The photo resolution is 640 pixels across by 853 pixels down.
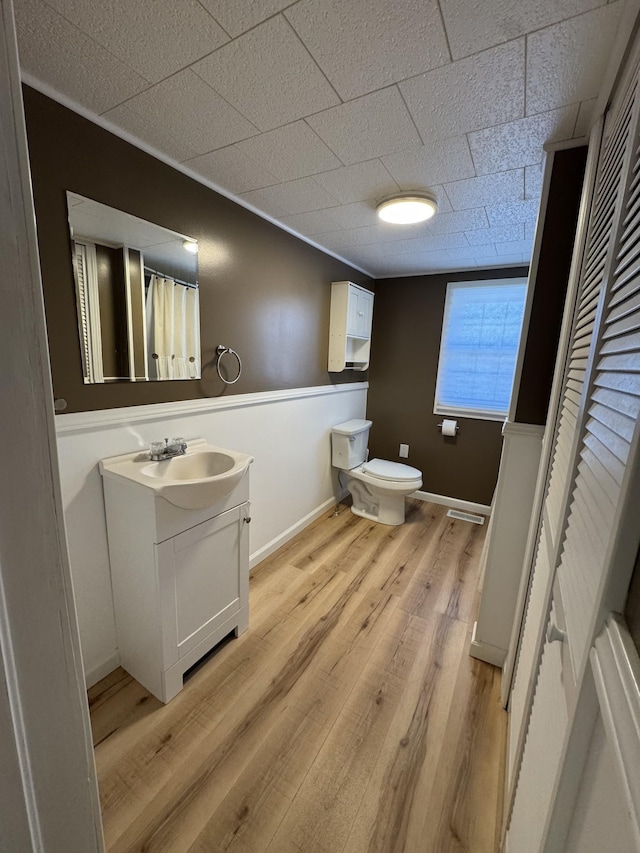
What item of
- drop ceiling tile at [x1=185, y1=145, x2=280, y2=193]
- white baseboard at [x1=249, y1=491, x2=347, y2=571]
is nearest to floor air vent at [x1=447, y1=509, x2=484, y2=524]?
white baseboard at [x1=249, y1=491, x2=347, y2=571]

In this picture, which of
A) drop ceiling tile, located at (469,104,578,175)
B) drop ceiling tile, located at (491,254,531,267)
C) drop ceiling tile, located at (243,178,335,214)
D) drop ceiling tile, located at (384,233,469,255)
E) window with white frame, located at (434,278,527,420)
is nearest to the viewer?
drop ceiling tile, located at (469,104,578,175)

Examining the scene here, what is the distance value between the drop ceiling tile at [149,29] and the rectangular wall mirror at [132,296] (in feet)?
1.61

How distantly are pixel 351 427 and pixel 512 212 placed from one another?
1827 mm

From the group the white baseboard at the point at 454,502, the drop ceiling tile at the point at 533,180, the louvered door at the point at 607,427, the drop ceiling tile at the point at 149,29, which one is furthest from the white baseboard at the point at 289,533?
the drop ceiling tile at the point at 533,180

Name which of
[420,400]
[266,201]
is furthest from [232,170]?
[420,400]

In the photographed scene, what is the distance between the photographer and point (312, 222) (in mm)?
2100

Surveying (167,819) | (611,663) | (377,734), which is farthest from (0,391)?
(377,734)

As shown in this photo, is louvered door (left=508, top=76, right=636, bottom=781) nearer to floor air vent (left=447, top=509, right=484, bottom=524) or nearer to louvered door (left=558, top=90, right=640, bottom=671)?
louvered door (left=558, top=90, right=640, bottom=671)

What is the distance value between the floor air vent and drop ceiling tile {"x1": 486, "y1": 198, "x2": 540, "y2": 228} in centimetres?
226

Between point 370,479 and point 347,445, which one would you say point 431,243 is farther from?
point 370,479

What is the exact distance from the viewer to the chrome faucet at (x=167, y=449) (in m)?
1.52

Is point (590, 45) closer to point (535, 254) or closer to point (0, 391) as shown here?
point (535, 254)

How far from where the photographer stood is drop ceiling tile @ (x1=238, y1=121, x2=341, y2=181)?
1297 mm

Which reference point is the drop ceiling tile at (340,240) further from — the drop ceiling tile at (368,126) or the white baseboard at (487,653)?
the white baseboard at (487,653)
